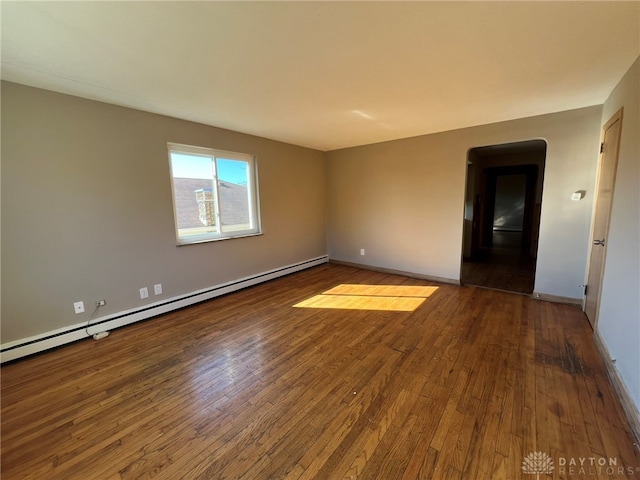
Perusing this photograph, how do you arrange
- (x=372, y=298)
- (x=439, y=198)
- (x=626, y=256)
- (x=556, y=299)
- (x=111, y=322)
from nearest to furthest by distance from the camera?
(x=626, y=256) < (x=111, y=322) < (x=556, y=299) < (x=372, y=298) < (x=439, y=198)

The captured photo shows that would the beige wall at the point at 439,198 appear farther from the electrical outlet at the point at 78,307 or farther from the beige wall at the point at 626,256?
the electrical outlet at the point at 78,307

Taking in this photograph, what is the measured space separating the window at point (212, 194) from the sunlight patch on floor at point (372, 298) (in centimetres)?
159

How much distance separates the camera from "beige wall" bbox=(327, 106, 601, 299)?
10.4ft

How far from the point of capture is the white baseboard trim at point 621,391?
60.0 inches

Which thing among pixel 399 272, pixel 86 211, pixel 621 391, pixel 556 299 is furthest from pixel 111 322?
pixel 556 299

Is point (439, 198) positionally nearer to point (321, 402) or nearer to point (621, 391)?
point (621, 391)

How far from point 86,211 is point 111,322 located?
3.95ft

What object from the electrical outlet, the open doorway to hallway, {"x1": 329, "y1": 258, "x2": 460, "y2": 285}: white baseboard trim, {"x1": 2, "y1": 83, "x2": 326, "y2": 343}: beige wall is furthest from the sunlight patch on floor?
the electrical outlet

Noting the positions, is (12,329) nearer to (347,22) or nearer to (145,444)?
(145,444)

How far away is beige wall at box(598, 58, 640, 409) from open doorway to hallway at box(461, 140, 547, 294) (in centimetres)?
195

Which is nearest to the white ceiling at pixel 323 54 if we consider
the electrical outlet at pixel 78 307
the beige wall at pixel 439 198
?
the beige wall at pixel 439 198

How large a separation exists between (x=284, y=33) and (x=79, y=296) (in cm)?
306

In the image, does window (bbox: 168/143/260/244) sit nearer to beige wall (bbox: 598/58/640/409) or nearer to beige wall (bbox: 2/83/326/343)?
beige wall (bbox: 2/83/326/343)

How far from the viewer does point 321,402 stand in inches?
71.2
